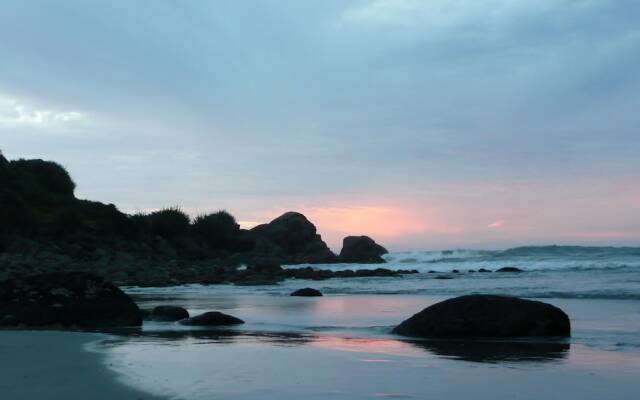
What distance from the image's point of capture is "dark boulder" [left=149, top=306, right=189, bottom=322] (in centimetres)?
1195

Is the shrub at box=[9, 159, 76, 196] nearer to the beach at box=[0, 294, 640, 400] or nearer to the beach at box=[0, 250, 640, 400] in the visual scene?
the beach at box=[0, 250, 640, 400]

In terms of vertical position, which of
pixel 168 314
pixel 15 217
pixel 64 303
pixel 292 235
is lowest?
pixel 168 314

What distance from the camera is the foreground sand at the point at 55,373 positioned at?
471 centimetres

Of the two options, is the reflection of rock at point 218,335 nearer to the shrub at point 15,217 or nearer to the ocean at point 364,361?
the ocean at point 364,361

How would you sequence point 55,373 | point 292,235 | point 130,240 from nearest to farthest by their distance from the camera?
point 55,373 → point 130,240 → point 292,235

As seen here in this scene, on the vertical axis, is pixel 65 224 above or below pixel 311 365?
above

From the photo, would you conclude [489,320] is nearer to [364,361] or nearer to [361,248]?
[364,361]

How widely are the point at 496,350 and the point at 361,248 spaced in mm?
64844

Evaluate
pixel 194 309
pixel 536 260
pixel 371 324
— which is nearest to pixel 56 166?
pixel 536 260

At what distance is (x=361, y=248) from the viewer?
7225 cm

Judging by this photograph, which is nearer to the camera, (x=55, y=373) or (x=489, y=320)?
(x=55, y=373)

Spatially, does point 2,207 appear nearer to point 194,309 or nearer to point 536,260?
point 194,309

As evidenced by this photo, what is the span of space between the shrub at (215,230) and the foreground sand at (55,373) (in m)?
58.2

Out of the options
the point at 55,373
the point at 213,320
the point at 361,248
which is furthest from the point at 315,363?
the point at 361,248
